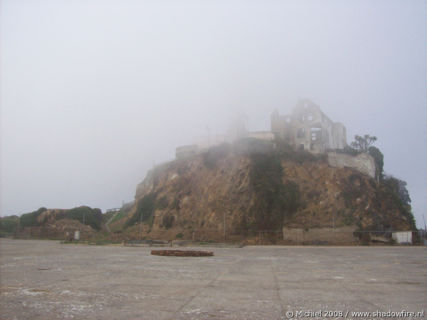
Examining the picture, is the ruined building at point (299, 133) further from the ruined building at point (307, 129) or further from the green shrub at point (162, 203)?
the green shrub at point (162, 203)

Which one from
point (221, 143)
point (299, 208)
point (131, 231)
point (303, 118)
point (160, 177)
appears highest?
point (303, 118)

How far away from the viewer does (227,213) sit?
45562 mm

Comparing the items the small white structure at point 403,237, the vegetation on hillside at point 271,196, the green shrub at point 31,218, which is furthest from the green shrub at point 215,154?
the green shrub at point 31,218

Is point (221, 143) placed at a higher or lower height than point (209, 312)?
higher

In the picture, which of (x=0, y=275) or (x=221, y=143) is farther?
(x=221, y=143)

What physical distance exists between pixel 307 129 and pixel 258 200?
18.1m

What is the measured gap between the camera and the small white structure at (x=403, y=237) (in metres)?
37.6

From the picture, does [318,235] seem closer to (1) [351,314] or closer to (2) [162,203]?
(2) [162,203]

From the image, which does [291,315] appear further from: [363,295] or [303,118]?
[303,118]

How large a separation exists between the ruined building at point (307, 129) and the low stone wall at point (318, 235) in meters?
17.1

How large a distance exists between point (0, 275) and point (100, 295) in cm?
473

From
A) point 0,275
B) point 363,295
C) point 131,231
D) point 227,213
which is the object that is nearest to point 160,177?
point 131,231

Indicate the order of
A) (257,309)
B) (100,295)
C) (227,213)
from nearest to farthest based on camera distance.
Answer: (257,309), (100,295), (227,213)

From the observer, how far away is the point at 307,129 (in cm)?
5734
